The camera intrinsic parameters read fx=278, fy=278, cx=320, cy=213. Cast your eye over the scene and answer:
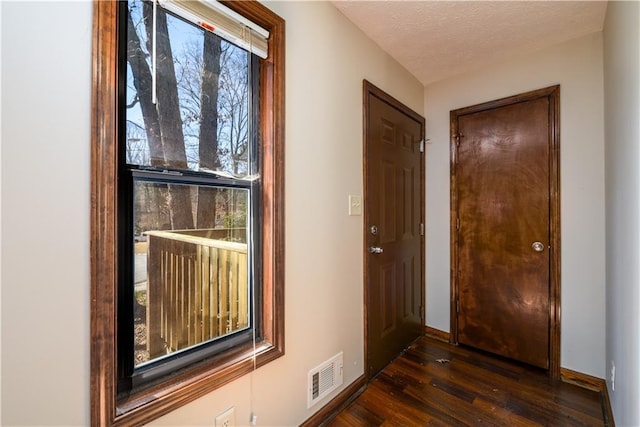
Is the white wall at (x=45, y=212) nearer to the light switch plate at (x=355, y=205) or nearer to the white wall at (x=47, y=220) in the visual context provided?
the white wall at (x=47, y=220)

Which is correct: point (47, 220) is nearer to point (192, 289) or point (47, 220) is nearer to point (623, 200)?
point (192, 289)

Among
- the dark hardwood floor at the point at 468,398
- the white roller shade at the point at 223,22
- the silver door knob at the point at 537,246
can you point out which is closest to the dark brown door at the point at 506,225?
the silver door knob at the point at 537,246

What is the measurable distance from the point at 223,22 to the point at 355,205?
122cm

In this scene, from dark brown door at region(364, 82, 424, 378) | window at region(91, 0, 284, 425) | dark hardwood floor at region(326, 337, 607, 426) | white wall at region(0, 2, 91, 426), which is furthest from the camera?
dark brown door at region(364, 82, 424, 378)

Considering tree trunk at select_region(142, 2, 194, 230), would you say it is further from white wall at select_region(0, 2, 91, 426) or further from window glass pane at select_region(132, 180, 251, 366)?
white wall at select_region(0, 2, 91, 426)

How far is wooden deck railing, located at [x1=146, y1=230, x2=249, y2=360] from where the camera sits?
3.61 ft

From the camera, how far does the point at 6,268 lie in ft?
2.40

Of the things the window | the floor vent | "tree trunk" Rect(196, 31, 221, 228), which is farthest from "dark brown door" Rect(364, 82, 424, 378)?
"tree trunk" Rect(196, 31, 221, 228)

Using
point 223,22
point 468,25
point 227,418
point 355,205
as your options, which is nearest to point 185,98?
point 223,22

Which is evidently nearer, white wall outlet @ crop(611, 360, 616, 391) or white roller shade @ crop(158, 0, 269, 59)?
white roller shade @ crop(158, 0, 269, 59)

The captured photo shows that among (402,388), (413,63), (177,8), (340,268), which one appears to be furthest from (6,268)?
(413,63)

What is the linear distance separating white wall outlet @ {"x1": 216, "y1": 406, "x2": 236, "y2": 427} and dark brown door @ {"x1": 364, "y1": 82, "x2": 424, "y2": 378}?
104 cm

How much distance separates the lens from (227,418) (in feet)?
3.89

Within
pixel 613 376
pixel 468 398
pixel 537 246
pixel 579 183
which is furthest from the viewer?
pixel 537 246
